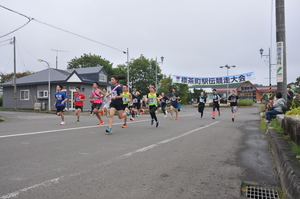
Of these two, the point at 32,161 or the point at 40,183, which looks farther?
the point at 32,161

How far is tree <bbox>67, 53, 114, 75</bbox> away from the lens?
54812 mm

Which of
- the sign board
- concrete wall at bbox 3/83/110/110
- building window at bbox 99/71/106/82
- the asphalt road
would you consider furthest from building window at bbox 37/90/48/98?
the sign board

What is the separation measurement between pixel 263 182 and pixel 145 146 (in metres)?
2.90

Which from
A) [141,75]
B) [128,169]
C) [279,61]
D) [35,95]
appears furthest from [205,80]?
[128,169]

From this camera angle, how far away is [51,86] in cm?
2919

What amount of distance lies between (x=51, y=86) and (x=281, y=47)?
83.7ft

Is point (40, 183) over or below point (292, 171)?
below

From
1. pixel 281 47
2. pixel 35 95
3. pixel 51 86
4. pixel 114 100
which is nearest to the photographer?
pixel 114 100

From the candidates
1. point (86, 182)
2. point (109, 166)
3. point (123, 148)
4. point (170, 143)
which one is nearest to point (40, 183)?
point (86, 182)

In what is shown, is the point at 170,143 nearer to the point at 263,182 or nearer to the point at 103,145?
the point at 103,145

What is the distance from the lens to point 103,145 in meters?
5.97

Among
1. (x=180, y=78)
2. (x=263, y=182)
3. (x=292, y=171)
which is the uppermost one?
(x=180, y=78)

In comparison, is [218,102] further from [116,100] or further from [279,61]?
[116,100]

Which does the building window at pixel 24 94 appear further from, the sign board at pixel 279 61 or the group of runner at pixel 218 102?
the sign board at pixel 279 61
